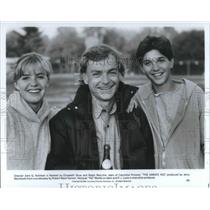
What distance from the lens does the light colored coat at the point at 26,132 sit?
2588mm

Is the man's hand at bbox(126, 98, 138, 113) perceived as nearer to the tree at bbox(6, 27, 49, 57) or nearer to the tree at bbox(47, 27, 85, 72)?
the tree at bbox(47, 27, 85, 72)

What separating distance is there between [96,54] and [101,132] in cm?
53

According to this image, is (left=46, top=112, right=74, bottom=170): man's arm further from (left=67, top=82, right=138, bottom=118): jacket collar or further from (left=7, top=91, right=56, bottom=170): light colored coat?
(left=67, top=82, right=138, bottom=118): jacket collar

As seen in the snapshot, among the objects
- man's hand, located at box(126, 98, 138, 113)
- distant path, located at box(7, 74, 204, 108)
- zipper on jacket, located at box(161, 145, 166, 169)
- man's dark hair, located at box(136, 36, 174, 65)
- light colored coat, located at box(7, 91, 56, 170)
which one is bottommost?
zipper on jacket, located at box(161, 145, 166, 169)

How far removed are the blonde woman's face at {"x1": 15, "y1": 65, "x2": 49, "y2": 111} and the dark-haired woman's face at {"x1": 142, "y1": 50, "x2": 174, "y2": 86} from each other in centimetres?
68

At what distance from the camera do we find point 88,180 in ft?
8.61

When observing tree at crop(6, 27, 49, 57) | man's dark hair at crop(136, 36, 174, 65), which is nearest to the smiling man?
man's dark hair at crop(136, 36, 174, 65)

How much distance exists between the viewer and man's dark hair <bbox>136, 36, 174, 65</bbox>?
2564 millimetres

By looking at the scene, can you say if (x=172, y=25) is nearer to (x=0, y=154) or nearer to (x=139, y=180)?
(x=139, y=180)

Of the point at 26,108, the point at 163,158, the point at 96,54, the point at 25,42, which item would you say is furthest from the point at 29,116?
the point at 163,158

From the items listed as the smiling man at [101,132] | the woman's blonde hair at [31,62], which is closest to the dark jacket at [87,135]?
Result: the smiling man at [101,132]

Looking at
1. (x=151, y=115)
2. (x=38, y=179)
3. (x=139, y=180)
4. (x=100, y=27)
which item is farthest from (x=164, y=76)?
(x=38, y=179)

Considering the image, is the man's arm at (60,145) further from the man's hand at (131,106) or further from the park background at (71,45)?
the man's hand at (131,106)

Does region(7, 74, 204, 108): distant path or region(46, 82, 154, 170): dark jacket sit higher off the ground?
region(7, 74, 204, 108): distant path
